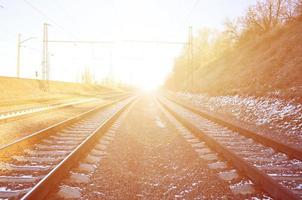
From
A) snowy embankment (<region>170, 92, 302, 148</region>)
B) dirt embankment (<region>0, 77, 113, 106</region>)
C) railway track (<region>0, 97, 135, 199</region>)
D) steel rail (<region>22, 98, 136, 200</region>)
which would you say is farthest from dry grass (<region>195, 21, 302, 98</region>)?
dirt embankment (<region>0, 77, 113, 106</region>)

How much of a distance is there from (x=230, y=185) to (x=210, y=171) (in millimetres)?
816

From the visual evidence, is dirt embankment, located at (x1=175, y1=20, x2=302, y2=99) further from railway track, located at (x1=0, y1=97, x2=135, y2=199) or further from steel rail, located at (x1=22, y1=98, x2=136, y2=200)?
steel rail, located at (x1=22, y1=98, x2=136, y2=200)

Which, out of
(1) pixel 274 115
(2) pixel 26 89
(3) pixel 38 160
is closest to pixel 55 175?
(3) pixel 38 160

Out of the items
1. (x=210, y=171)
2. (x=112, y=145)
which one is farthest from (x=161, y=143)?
(x=210, y=171)

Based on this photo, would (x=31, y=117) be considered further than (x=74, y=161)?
Answer: Yes

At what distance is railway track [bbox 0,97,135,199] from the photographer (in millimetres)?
4207

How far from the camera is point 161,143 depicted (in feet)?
27.5

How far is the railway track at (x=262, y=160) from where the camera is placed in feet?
14.1

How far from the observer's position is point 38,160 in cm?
591

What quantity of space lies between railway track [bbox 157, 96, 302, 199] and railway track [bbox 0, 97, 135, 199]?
3.09m

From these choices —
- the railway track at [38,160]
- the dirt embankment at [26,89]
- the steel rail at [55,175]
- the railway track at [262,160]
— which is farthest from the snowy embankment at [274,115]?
the dirt embankment at [26,89]

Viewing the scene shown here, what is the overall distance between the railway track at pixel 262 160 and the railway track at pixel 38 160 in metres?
3.09

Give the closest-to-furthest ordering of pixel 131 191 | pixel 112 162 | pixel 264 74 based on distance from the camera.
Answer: pixel 131 191 → pixel 112 162 → pixel 264 74

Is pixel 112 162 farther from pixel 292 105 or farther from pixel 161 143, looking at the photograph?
pixel 292 105
